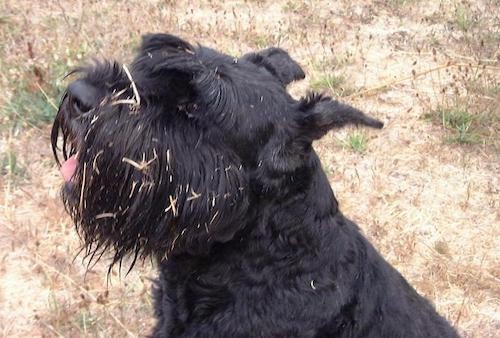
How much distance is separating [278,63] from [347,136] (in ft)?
8.54

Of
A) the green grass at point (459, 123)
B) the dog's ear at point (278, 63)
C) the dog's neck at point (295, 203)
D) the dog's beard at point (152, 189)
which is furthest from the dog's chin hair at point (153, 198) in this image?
the green grass at point (459, 123)

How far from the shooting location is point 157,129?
248 cm

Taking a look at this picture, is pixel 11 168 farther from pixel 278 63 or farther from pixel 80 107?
pixel 80 107

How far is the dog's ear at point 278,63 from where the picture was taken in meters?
3.04

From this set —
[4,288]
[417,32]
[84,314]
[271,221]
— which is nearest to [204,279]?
[271,221]

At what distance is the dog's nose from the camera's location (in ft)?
7.89

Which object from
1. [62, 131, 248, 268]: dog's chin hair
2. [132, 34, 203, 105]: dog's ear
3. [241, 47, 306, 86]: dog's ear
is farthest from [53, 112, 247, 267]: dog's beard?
[241, 47, 306, 86]: dog's ear

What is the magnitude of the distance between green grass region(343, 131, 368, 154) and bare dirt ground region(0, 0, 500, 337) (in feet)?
0.04

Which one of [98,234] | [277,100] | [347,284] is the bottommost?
[347,284]

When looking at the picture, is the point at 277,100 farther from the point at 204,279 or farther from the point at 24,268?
the point at 24,268

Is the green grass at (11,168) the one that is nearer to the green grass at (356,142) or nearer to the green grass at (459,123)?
the green grass at (356,142)

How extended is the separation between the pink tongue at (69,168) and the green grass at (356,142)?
10.6ft

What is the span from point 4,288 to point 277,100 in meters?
2.36

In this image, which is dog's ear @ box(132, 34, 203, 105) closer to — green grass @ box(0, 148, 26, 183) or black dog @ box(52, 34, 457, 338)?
black dog @ box(52, 34, 457, 338)
